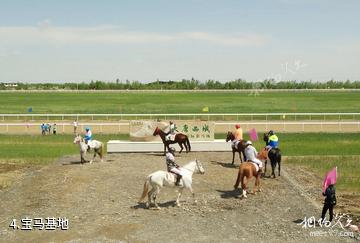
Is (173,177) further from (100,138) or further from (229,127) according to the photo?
(229,127)

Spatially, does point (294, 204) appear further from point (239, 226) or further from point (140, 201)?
point (140, 201)

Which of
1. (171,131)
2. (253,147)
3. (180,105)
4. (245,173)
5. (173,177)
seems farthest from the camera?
(180,105)

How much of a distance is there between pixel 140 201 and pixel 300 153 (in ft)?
47.5

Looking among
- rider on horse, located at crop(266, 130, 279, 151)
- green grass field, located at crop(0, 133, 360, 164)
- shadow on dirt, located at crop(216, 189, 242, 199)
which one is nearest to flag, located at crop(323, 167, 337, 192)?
shadow on dirt, located at crop(216, 189, 242, 199)

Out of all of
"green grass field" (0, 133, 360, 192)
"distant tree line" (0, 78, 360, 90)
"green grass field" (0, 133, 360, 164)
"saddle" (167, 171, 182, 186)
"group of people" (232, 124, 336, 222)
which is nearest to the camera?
"group of people" (232, 124, 336, 222)

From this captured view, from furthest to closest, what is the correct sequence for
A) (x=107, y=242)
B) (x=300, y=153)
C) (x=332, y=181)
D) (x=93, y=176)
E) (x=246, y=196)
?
(x=300, y=153)
(x=93, y=176)
(x=246, y=196)
(x=332, y=181)
(x=107, y=242)

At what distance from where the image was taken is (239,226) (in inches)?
516

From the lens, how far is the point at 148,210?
14.4m

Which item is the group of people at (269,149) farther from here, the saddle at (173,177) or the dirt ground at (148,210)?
the saddle at (173,177)

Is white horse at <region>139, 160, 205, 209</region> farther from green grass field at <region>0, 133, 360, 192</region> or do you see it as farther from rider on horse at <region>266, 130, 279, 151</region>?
green grass field at <region>0, 133, 360, 192</region>

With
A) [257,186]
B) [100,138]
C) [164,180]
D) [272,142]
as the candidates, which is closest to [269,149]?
[272,142]

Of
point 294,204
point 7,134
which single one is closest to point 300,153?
point 294,204

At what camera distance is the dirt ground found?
12422 mm

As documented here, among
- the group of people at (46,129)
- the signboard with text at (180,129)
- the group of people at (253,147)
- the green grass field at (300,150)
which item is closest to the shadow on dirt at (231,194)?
the group of people at (253,147)
